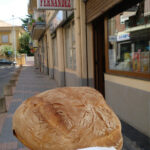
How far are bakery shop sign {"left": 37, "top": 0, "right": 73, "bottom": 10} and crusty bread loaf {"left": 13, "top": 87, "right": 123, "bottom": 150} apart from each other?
6745mm

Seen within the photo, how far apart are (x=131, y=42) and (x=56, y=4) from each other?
3.90m

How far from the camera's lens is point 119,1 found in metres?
4.29

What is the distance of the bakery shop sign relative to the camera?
290 inches

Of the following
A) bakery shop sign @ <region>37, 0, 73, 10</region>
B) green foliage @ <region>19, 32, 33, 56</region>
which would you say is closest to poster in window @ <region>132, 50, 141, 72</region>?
bakery shop sign @ <region>37, 0, 73, 10</region>

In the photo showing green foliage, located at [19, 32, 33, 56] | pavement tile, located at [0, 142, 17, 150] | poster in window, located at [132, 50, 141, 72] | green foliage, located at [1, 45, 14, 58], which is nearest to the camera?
pavement tile, located at [0, 142, 17, 150]

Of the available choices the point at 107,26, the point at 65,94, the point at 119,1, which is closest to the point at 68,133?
the point at 65,94

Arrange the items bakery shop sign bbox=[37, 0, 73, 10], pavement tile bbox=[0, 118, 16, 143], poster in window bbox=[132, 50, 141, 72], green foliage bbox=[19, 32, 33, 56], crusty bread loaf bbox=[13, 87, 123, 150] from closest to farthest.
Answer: crusty bread loaf bbox=[13, 87, 123, 150], pavement tile bbox=[0, 118, 16, 143], poster in window bbox=[132, 50, 141, 72], bakery shop sign bbox=[37, 0, 73, 10], green foliage bbox=[19, 32, 33, 56]

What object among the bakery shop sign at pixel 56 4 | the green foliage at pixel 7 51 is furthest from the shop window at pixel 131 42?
the green foliage at pixel 7 51

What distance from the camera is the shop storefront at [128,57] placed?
4.01m

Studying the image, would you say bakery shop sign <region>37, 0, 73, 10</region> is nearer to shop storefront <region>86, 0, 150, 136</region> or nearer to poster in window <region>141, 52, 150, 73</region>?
shop storefront <region>86, 0, 150, 136</region>

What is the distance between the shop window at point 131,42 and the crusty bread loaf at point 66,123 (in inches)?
123

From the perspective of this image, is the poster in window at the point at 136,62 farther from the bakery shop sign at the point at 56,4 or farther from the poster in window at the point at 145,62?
the bakery shop sign at the point at 56,4

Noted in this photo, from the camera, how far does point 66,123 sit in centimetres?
93

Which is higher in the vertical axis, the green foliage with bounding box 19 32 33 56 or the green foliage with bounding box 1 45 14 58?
the green foliage with bounding box 19 32 33 56
